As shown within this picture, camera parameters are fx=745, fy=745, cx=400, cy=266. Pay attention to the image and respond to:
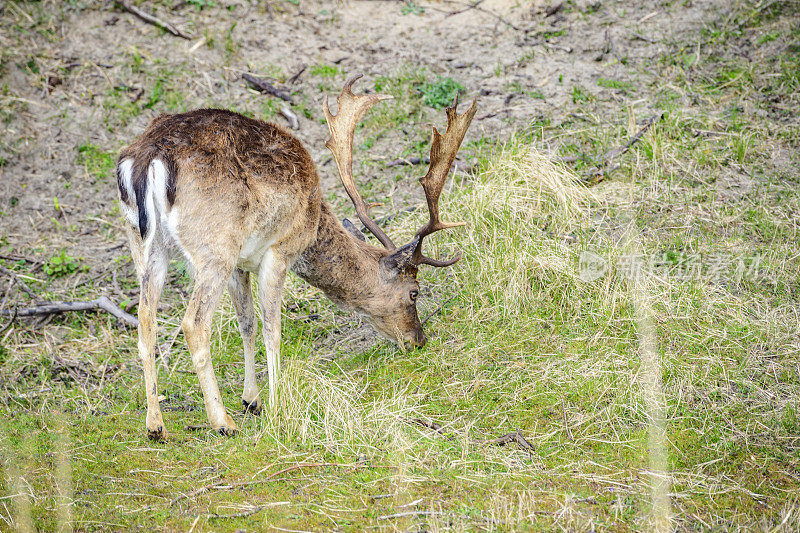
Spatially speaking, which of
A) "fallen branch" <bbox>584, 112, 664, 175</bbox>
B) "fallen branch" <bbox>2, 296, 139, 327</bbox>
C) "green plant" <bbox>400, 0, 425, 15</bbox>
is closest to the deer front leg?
"fallen branch" <bbox>2, 296, 139, 327</bbox>

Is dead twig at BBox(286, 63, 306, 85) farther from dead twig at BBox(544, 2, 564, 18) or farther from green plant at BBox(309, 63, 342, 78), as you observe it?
dead twig at BBox(544, 2, 564, 18)

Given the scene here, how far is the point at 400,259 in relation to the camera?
541 cm

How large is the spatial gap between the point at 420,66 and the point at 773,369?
496 cm

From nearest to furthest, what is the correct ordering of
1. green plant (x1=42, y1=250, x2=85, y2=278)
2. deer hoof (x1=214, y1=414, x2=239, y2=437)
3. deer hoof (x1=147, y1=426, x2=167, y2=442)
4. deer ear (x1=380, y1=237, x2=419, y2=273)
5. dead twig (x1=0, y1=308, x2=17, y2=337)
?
deer hoof (x1=147, y1=426, x2=167, y2=442) → deer hoof (x1=214, y1=414, x2=239, y2=437) → deer ear (x1=380, y1=237, x2=419, y2=273) → dead twig (x1=0, y1=308, x2=17, y2=337) → green plant (x1=42, y1=250, x2=85, y2=278)

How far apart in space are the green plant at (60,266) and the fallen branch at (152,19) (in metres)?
3.11

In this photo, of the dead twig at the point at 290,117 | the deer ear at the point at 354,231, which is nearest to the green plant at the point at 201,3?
the dead twig at the point at 290,117

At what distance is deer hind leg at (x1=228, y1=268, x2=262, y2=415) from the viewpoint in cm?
508

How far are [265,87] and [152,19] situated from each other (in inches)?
66.1

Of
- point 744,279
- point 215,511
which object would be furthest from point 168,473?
point 744,279

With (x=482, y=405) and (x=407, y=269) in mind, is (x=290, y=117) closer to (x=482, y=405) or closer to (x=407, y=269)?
(x=407, y=269)

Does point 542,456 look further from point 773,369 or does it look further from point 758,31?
point 758,31

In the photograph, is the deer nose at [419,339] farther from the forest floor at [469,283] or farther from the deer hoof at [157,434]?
the deer hoof at [157,434]

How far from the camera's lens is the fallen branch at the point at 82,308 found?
6004 mm

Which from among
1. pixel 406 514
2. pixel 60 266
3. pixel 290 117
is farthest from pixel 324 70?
pixel 406 514
